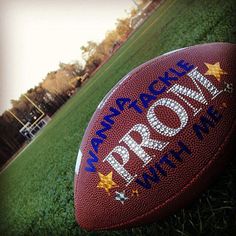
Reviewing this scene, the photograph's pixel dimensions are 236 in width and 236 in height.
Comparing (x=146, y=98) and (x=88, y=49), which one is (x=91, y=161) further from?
(x=88, y=49)

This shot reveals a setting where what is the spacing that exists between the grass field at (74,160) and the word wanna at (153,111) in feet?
1.27

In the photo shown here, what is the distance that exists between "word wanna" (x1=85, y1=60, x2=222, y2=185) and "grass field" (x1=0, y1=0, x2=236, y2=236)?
39cm

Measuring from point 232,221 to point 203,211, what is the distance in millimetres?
138

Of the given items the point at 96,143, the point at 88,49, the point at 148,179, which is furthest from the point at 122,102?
the point at 88,49

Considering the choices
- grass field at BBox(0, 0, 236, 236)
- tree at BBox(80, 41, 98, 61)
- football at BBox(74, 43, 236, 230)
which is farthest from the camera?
tree at BBox(80, 41, 98, 61)

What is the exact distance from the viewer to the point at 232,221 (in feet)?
5.07

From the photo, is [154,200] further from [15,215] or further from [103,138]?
[15,215]

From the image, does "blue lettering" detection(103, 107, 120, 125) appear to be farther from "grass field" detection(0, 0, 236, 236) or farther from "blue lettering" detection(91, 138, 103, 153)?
"grass field" detection(0, 0, 236, 236)

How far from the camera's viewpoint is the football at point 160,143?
4.70ft

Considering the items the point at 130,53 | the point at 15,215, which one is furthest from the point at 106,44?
the point at 15,215

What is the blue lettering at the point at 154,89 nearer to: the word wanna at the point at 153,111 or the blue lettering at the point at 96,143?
the word wanna at the point at 153,111

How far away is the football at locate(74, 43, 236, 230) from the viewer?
1.43 metres

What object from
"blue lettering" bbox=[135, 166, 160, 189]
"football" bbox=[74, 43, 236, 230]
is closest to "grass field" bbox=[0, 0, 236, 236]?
"football" bbox=[74, 43, 236, 230]

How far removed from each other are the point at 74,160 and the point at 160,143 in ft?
5.46
